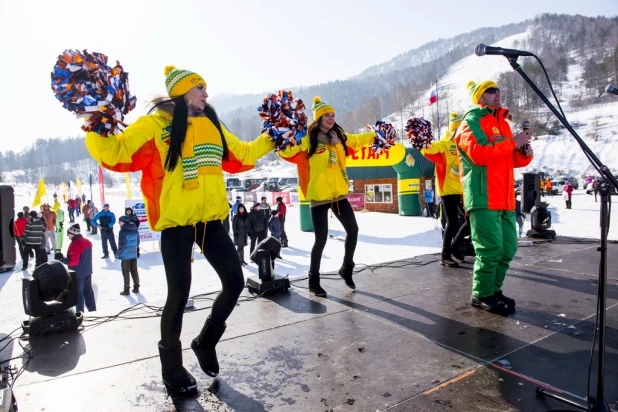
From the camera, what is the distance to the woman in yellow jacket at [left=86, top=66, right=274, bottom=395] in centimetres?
247

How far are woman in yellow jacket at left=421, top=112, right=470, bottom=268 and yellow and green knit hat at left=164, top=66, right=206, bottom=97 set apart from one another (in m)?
3.98

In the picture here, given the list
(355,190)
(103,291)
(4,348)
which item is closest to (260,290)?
(4,348)

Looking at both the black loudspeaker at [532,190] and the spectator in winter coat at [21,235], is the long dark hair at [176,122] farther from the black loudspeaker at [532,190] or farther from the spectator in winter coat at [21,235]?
the spectator in winter coat at [21,235]

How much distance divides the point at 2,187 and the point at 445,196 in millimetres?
5333

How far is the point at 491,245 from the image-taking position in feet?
12.2

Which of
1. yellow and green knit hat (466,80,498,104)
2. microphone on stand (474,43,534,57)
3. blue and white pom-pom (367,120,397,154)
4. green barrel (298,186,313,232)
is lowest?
green barrel (298,186,313,232)

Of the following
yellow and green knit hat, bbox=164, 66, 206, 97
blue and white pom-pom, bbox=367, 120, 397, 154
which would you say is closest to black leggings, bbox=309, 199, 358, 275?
blue and white pom-pom, bbox=367, 120, 397, 154

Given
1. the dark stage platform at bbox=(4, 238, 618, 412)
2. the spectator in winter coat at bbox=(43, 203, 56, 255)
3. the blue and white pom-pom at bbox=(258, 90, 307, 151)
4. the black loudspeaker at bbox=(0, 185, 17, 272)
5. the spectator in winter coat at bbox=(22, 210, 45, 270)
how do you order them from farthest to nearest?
the spectator in winter coat at bbox=(43, 203, 56, 255), the spectator in winter coat at bbox=(22, 210, 45, 270), the black loudspeaker at bbox=(0, 185, 17, 272), the blue and white pom-pom at bbox=(258, 90, 307, 151), the dark stage platform at bbox=(4, 238, 618, 412)

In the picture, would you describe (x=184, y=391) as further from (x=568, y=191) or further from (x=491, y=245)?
(x=568, y=191)

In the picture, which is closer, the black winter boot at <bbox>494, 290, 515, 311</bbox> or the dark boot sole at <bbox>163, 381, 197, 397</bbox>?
the dark boot sole at <bbox>163, 381, 197, 397</bbox>

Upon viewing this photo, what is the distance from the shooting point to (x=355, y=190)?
25.0m

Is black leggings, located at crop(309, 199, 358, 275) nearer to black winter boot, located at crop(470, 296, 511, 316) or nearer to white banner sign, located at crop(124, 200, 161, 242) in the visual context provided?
black winter boot, located at crop(470, 296, 511, 316)

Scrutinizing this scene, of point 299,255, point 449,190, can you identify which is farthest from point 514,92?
point 449,190

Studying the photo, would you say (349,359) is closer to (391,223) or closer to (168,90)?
(168,90)
